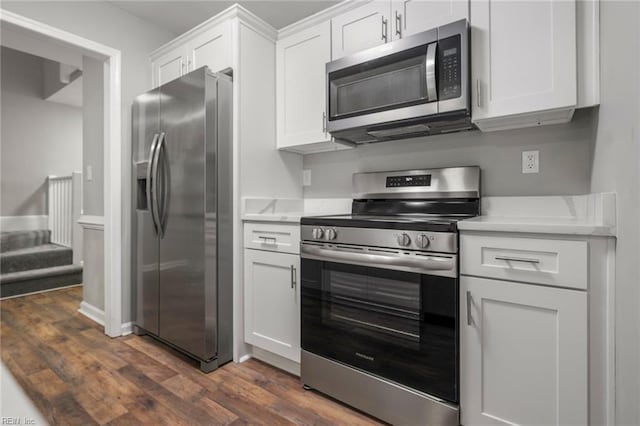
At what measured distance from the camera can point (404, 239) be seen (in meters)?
1.43

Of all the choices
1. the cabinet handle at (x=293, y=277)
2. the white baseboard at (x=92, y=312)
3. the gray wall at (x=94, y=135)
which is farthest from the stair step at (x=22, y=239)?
the cabinet handle at (x=293, y=277)

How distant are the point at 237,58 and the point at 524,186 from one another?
74.3 inches

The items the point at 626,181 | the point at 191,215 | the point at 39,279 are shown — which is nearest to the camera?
the point at 626,181

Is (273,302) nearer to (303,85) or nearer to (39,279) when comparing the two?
(303,85)

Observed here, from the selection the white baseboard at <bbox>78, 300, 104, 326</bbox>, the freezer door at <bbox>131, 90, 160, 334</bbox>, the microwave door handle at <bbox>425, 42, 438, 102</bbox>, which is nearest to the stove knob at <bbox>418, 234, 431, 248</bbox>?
the microwave door handle at <bbox>425, 42, 438, 102</bbox>

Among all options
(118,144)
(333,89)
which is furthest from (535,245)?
(118,144)

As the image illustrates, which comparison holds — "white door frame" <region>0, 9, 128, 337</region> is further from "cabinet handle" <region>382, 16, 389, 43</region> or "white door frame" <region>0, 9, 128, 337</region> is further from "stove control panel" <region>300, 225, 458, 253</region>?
"cabinet handle" <region>382, 16, 389, 43</region>

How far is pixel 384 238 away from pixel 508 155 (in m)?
0.91

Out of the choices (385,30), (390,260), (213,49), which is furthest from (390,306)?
(213,49)

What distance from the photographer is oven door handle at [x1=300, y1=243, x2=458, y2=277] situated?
1344 mm

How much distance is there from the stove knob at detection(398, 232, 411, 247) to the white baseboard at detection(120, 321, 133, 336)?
2.33 metres

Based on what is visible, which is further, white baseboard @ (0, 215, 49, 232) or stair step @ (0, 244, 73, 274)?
white baseboard @ (0, 215, 49, 232)

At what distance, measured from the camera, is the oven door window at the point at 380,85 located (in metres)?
1.67

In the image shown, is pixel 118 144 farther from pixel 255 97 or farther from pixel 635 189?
pixel 635 189
